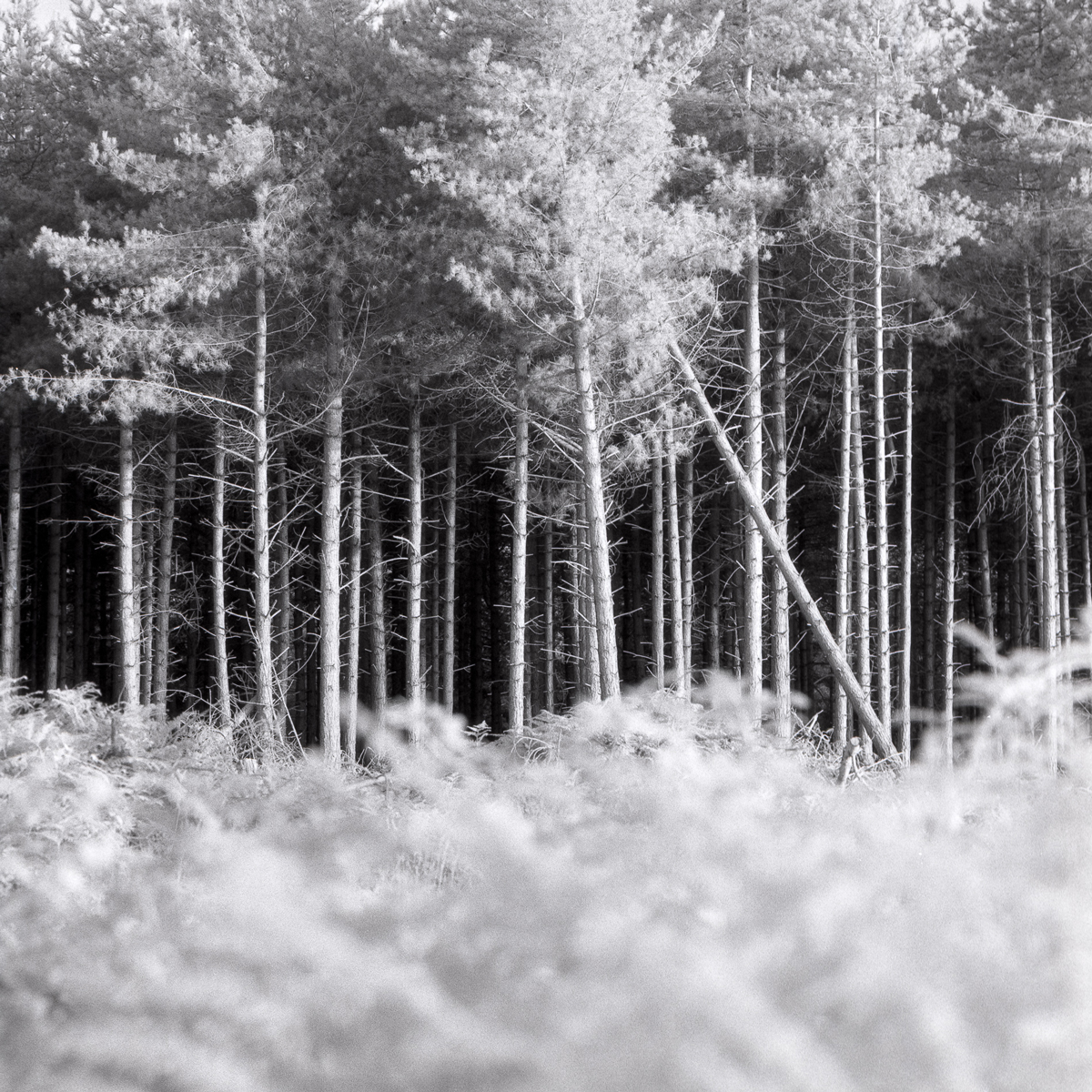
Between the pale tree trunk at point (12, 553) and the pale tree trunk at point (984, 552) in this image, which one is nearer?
the pale tree trunk at point (12, 553)

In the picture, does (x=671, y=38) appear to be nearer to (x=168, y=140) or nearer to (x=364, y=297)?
(x=364, y=297)

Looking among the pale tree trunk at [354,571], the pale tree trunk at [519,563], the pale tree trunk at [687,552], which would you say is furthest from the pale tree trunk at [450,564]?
the pale tree trunk at [687,552]

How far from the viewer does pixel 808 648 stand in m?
28.6

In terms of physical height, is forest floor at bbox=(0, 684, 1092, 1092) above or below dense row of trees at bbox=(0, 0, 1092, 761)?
below

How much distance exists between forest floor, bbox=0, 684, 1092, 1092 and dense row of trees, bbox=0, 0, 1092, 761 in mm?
9206

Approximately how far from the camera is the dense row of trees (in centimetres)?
1266

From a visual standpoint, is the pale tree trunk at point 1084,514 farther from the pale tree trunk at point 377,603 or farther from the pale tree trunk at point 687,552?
the pale tree trunk at point 377,603

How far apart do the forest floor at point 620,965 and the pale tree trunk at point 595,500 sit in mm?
10240

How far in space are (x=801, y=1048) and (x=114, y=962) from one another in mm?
1290

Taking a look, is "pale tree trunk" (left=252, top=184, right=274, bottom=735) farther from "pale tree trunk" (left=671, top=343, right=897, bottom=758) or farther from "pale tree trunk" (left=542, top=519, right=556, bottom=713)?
"pale tree trunk" (left=542, top=519, right=556, bottom=713)

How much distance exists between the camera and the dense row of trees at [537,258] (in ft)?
41.5

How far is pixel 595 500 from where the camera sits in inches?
502

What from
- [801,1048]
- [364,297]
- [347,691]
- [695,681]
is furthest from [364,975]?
[695,681]

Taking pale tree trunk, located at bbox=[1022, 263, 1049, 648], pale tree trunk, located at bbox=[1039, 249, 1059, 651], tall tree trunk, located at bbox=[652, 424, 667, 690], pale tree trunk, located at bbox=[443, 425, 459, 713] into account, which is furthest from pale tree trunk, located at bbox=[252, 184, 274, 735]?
pale tree trunk, located at bbox=[1039, 249, 1059, 651]
